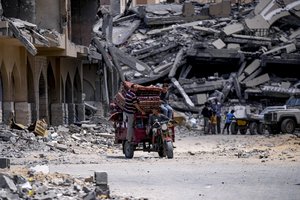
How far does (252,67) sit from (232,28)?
16.6 feet

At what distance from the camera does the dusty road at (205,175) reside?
498 inches

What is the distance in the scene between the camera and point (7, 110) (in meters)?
30.3

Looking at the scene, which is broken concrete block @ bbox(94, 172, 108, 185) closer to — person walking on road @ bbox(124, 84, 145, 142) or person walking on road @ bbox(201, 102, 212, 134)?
person walking on road @ bbox(124, 84, 145, 142)

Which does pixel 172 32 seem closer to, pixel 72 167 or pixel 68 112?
pixel 68 112

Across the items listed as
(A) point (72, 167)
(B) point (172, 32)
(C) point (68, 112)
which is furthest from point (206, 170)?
(B) point (172, 32)

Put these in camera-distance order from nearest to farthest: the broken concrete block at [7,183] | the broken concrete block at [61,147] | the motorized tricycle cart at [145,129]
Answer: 1. the broken concrete block at [7,183]
2. the motorized tricycle cart at [145,129]
3. the broken concrete block at [61,147]

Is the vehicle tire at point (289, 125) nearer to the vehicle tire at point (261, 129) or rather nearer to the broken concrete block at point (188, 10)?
the vehicle tire at point (261, 129)

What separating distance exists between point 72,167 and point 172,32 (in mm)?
39269

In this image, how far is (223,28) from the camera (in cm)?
5572

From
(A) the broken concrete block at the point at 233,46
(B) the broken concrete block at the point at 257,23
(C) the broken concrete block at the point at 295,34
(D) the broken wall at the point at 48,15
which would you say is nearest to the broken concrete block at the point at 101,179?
(D) the broken wall at the point at 48,15

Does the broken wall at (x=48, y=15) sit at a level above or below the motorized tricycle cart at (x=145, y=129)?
above

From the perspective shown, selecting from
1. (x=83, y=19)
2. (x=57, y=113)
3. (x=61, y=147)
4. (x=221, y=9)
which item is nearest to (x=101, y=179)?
(x=61, y=147)

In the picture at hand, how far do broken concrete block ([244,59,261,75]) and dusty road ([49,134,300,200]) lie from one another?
27.2 m

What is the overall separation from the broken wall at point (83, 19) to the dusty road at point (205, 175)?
65.0 ft
